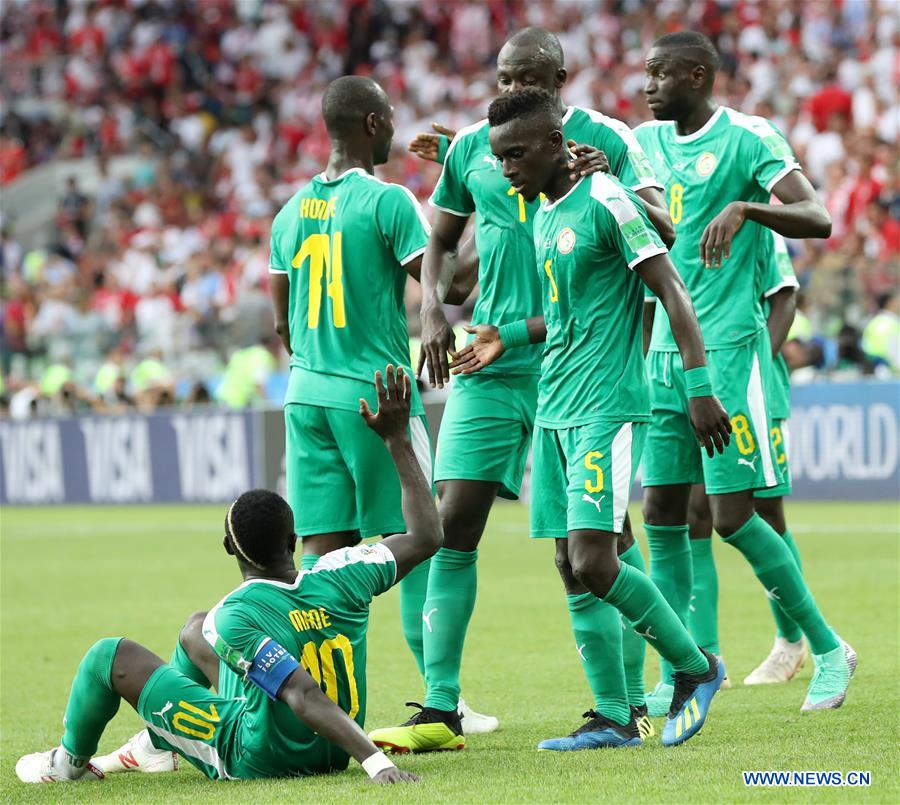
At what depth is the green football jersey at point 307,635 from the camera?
5152mm

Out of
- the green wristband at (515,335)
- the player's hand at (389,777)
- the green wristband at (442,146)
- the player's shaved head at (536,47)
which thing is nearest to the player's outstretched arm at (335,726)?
the player's hand at (389,777)

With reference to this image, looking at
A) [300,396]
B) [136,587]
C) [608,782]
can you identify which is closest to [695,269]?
[300,396]

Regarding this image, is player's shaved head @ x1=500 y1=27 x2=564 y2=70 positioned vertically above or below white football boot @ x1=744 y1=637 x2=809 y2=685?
above

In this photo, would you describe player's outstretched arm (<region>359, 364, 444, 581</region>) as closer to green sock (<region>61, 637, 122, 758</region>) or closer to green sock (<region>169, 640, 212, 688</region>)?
green sock (<region>169, 640, 212, 688</region>)

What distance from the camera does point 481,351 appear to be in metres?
6.04

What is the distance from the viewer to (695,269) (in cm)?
692

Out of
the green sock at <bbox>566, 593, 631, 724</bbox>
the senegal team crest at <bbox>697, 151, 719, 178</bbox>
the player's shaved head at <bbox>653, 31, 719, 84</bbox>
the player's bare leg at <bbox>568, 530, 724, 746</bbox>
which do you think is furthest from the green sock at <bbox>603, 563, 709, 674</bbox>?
the player's shaved head at <bbox>653, 31, 719, 84</bbox>

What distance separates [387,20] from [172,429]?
10.3 metres

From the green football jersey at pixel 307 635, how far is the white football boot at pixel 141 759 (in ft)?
1.93

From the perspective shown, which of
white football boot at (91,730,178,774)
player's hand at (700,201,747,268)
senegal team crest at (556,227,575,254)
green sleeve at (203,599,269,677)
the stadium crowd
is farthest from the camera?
the stadium crowd

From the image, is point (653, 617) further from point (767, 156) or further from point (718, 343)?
point (767, 156)

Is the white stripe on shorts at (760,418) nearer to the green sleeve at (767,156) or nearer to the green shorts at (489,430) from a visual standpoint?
the green sleeve at (767,156)

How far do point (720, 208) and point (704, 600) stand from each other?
172 centimetres

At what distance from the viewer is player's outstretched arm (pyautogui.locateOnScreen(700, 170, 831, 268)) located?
6242 millimetres
